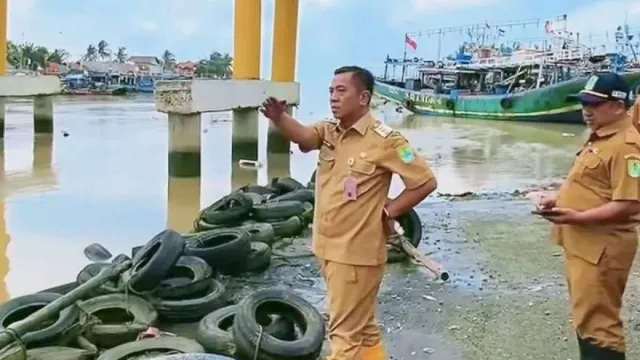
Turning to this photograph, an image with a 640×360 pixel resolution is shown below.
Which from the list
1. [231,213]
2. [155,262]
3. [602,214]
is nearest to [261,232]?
[231,213]

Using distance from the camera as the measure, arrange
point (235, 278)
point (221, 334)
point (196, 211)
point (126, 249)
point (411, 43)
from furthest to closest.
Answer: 1. point (411, 43)
2. point (196, 211)
3. point (126, 249)
4. point (235, 278)
5. point (221, 334)

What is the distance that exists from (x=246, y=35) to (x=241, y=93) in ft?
4.07

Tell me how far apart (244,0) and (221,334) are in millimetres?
12485

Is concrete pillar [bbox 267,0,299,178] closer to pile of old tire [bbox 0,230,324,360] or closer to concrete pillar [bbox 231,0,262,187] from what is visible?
concrete pillar [bbox 231,0,262,187]

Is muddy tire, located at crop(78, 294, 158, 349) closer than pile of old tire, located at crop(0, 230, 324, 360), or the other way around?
pile of old tire, located at crop(0, 230, 324, 360)

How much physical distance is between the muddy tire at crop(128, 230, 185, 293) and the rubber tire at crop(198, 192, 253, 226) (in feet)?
8.73

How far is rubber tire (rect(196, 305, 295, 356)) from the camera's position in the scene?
4.67 m

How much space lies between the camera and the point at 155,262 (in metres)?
5.73

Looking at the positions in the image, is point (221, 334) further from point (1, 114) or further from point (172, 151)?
point (1, 114)

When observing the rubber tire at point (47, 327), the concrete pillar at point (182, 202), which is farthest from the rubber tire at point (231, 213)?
the rubber tire at point (47, 327)

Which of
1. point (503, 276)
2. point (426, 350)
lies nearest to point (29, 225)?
point (503, 276)

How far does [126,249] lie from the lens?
941 cm

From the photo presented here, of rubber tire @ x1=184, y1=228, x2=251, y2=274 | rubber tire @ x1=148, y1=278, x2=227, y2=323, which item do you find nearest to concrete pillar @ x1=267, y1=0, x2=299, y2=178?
rubber tire @ x1=184, y1=228, x2=251, y2=274

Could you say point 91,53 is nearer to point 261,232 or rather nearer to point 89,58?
point 89,58
